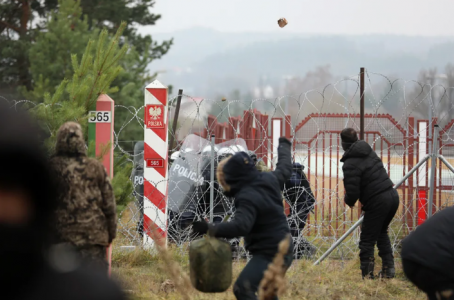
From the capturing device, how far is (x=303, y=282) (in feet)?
19.2

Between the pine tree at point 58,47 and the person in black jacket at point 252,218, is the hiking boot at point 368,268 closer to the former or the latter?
the person in black jacket at point 252,218

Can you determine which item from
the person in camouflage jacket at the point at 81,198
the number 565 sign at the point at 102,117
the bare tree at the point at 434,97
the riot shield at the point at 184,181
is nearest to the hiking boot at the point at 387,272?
the bare tree at the point at 434,97

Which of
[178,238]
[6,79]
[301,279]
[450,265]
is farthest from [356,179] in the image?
[6,79]

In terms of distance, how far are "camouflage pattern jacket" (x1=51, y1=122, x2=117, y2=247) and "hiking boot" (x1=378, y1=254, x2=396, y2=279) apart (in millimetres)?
3271

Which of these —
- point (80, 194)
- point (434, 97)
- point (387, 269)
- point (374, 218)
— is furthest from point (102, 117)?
point (434, 97)

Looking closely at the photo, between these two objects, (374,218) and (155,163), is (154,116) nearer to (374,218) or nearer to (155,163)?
(155,163)

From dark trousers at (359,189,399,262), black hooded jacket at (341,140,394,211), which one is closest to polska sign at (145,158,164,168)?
black hooded jacket at (341,140,394,211)

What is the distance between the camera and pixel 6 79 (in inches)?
712

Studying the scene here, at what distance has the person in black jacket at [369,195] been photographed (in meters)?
6.44

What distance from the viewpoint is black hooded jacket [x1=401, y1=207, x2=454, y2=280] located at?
3381 millimetres

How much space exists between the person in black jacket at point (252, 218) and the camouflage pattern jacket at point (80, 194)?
67cm

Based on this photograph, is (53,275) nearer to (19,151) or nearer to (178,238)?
(19,151)

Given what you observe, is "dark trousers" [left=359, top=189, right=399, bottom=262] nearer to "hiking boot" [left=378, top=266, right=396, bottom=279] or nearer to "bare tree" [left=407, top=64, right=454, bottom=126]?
"hiking boot" [left=378, top=266, right=396, bottom=279]

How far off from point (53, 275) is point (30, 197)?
182 millimetres
